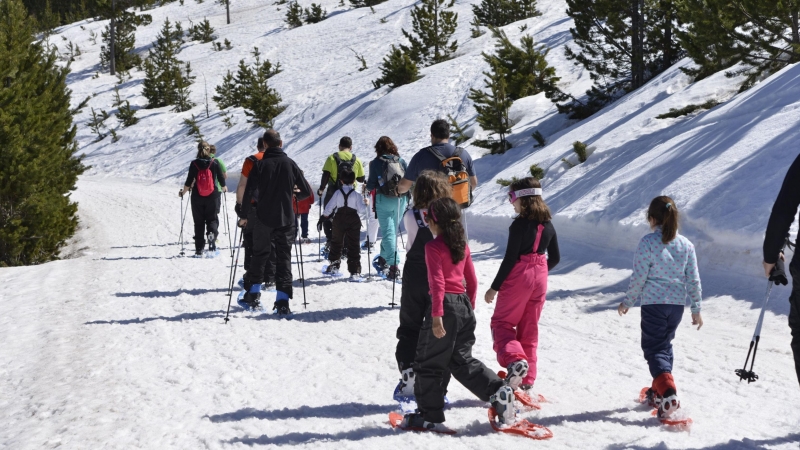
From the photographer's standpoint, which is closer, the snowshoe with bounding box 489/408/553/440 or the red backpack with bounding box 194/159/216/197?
the snowshoe with bounding box 489/408/553/440

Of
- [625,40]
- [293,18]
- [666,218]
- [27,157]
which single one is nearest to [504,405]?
[666,218]

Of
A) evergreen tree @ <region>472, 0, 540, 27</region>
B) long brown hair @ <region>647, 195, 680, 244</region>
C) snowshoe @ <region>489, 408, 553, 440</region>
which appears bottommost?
snowshoe @ <region>489, 408, 553, 440</region>

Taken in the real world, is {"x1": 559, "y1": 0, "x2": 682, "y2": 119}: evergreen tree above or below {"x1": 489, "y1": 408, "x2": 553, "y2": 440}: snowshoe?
above

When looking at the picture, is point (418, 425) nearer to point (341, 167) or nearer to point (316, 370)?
point (316, 370)

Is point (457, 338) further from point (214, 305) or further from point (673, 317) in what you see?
point (214, 305)

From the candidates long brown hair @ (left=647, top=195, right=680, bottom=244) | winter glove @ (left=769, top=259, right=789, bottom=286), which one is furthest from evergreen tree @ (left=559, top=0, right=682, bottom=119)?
winter glove @ (left=769, top=259, right=789, bottom=286)

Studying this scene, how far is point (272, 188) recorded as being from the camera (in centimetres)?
797

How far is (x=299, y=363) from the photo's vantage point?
6348 mm

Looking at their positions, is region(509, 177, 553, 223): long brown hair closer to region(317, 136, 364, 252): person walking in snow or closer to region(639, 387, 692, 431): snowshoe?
region(639, 387, 692, 431): snowshoe

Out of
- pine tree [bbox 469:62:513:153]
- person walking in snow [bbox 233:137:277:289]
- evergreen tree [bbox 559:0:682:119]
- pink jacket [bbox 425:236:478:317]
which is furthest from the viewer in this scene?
evergreen tree [bbox 559:0:682:119]

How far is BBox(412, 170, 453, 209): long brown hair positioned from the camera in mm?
5105

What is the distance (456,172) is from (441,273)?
2954 millimetres

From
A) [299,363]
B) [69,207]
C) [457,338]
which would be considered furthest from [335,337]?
[69,207]

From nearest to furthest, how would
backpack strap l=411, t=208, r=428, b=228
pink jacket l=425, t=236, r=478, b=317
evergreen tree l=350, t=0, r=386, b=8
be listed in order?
pink jacket l=425, t=236, r=478, b=317, backpack strap l=411, t=208, r=428, b=228, evergreen tree l=350, t=0, r=386, b=8
